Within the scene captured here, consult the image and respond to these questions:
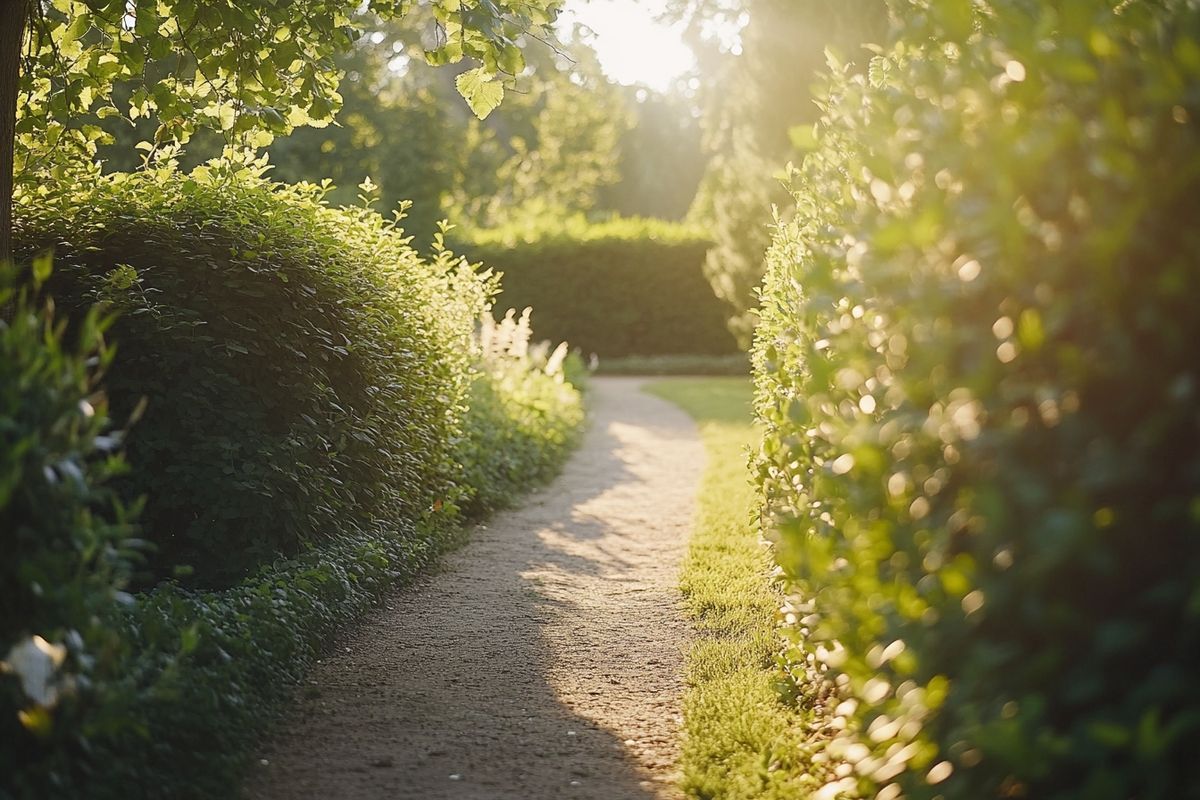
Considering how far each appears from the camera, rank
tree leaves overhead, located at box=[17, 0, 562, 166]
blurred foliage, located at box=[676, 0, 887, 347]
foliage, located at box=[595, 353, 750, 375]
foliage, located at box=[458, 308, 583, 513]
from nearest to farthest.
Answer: tree leaves overhead, located at box=[17, 0, 562, 166] → foliage, located at box=[458, 308, 583, 513] → blurred foliage, located at box=[676, 0, 887, 347] → foliage, located at box=[595, 353, 750, 375]

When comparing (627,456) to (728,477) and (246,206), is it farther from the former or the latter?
(246,206)

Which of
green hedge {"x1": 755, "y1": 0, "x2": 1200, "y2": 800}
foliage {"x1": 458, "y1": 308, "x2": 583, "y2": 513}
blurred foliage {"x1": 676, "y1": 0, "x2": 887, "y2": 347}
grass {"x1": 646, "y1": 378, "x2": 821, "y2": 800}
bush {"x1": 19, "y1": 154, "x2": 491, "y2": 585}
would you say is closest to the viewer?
green hedge {"x1": 755, "y1": 0, "x2": 1200, "y2": 800}

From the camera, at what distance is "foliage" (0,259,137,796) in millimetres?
3084

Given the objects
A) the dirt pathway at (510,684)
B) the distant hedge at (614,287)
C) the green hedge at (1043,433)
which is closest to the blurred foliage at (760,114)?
the distant hedge at (614,287)

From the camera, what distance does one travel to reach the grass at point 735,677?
432cm

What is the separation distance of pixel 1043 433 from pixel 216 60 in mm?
5864

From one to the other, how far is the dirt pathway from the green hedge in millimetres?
1695

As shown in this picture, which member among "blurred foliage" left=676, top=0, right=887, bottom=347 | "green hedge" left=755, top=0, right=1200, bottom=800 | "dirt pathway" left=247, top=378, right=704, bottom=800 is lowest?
"dirt pathway" left=247, top=378, right=704, bottom=800

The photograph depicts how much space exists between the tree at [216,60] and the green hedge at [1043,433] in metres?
3.85

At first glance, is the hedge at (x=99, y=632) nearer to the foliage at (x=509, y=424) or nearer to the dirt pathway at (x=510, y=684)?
the dirt pathway at (x=510, y=684)

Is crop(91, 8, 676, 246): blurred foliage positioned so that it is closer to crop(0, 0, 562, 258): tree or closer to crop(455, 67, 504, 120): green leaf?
crop(0, 0, 562, 258): tree

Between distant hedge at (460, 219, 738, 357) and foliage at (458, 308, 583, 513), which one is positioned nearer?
foliage at (458, 308, 583, 513)

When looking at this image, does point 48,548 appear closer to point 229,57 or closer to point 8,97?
point 8,97

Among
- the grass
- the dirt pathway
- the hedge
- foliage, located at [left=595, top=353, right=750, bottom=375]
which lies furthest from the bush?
foliage, located at [left=595, top=353, right=750, bottom=375]
